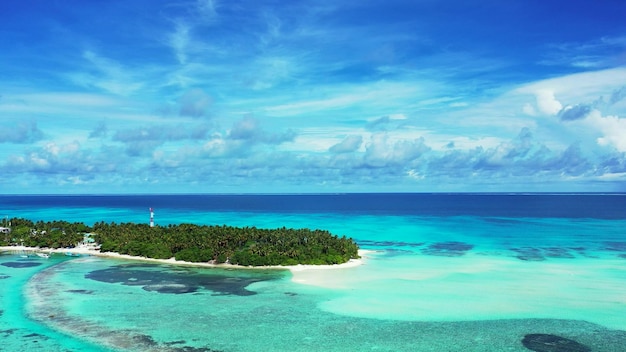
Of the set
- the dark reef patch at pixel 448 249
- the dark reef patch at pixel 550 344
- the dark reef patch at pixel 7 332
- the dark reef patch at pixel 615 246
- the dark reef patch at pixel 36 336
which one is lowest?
the dark reef patch at pixel 550 344

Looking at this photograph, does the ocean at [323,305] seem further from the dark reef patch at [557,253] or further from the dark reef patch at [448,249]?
the dark reef patch at [448,249]

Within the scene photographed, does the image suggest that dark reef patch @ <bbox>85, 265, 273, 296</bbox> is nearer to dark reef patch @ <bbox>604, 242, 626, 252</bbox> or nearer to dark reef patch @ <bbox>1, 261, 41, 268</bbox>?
dark reef patch @ <bbox>1, 261, 41, 268</bbox>

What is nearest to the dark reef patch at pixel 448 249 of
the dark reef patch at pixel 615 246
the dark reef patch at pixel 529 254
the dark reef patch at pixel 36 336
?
the dark reef patch at pixel 529 254

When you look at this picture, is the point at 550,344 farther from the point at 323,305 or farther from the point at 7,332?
the point at 7,332

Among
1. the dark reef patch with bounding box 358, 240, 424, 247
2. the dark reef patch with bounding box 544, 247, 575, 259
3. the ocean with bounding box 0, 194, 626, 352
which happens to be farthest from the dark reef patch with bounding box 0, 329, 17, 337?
the dark reef patch with bounding box 544, 247, 575, 259

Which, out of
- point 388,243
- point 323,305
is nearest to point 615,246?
point 388,243

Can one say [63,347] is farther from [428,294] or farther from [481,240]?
[481,240]
